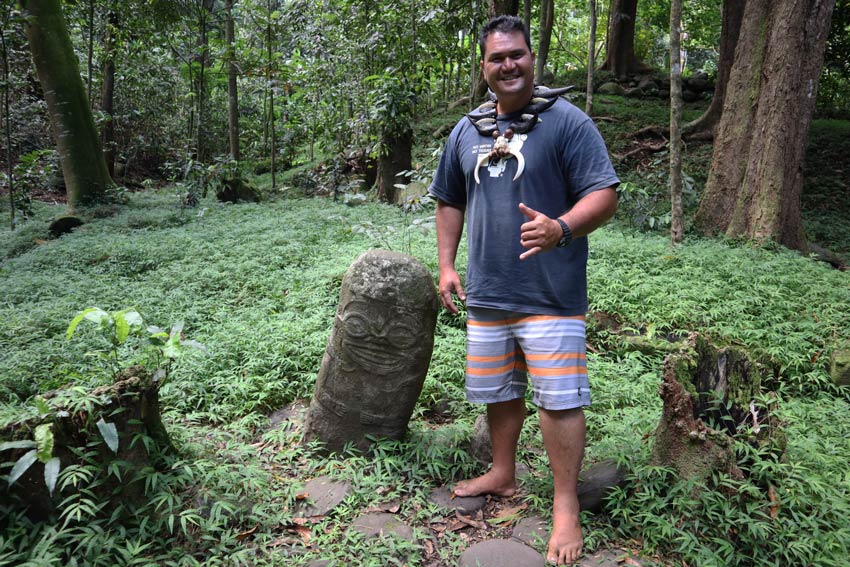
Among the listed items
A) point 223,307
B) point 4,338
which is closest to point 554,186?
point 223,307

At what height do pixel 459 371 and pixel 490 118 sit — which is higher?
pixel 490 118

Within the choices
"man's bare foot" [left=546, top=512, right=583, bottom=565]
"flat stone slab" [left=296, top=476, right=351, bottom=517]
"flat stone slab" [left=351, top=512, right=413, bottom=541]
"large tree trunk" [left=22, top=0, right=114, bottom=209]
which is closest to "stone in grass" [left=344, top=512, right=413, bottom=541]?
"flat stone slab" [left=351, top=512, right=413, bottom=541]

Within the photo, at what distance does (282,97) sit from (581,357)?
13.1m

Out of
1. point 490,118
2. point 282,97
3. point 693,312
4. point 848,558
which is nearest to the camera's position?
point 848,558

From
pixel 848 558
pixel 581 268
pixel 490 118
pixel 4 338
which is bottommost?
pixel 848 558

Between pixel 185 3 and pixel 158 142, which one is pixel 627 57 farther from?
pixel 158 142

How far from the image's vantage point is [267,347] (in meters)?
4.33

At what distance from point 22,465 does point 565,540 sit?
219 cm

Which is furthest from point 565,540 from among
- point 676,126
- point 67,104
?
point 67,104

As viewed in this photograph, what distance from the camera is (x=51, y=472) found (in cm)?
201

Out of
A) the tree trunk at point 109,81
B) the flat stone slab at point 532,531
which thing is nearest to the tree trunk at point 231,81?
the tree trunk at point 109,81

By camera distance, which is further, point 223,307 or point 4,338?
point 223,307

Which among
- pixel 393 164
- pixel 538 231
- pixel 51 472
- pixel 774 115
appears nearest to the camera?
pixel 51 472

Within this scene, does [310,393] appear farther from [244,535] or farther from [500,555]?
[500,555]
